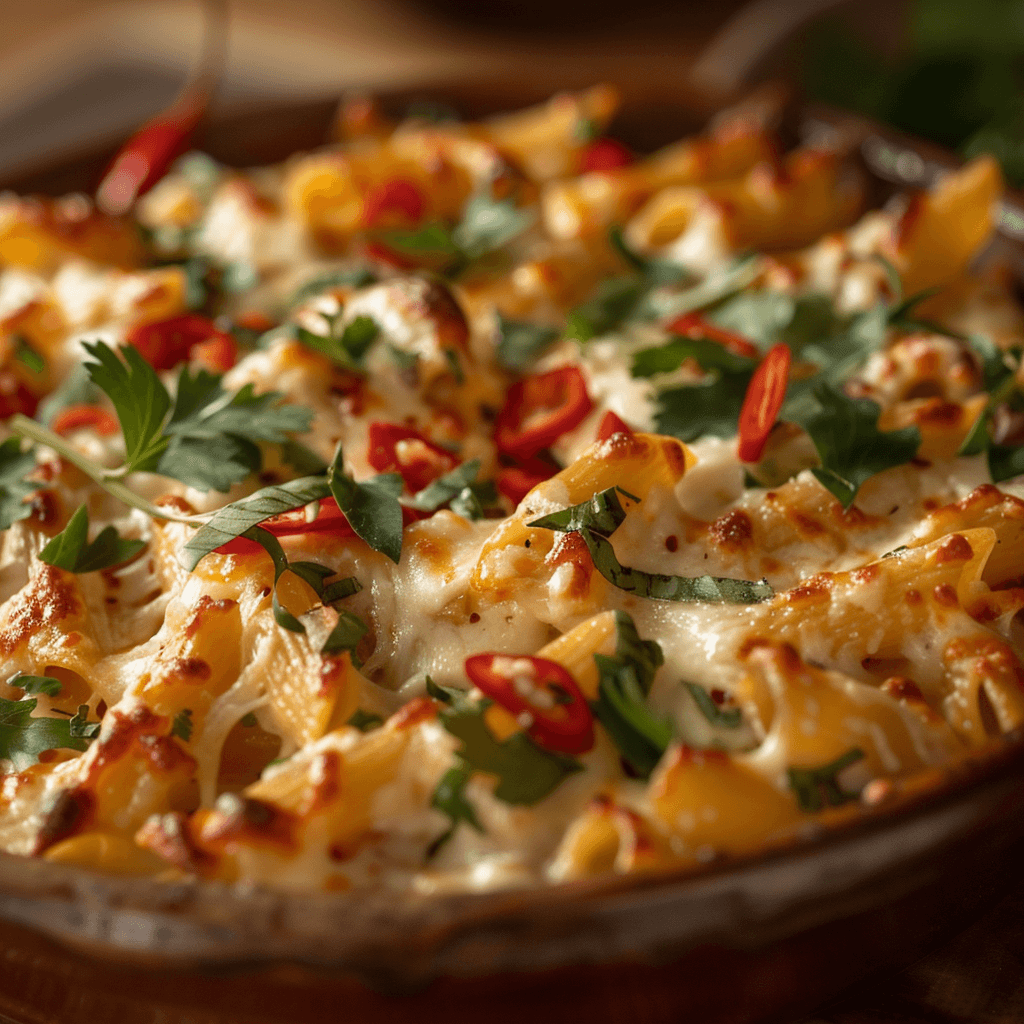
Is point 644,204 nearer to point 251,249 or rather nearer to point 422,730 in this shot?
point 251,249

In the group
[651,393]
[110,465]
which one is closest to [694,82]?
[651,393]

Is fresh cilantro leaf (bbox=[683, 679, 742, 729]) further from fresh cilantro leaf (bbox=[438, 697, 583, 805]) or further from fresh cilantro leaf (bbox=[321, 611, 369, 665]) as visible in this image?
fresh cilantro leaf (bbox=[321, 611, 369, 665])

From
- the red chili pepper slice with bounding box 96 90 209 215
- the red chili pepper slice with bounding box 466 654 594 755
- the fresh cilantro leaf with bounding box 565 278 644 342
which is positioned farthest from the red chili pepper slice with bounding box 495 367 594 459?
the red chili pepper slice with bounding box 96 90 209 215

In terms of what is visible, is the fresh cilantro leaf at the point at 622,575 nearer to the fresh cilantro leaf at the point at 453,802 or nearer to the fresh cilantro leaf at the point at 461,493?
the fresh cilantro leaf at the point at 461,493

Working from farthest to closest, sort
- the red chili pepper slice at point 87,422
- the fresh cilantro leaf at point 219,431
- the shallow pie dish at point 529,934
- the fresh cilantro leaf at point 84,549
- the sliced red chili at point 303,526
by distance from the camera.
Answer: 1. the red chili pepper slice at point 87,422
2. the fresh cilantro leaf at point 219,431
3. the fresh cilantro leaf at point 84,549
4. the sliced red chili at point 303,526
5. the shallow pie dish at point 529,934

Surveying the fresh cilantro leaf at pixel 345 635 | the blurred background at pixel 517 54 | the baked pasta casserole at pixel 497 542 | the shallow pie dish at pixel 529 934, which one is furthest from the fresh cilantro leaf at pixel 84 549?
the blurred background at pixel 517 54

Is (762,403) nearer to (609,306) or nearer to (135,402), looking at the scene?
(609,306)

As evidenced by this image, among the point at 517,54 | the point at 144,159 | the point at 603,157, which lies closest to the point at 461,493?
the point at 603,157
